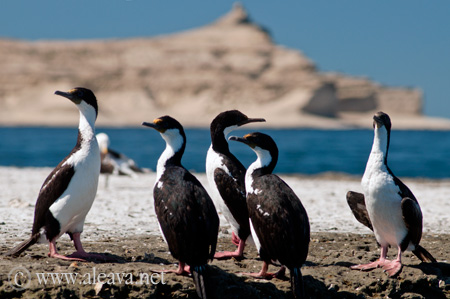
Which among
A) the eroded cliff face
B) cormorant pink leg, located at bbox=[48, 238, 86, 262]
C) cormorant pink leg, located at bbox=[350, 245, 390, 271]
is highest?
the eroded cliff face

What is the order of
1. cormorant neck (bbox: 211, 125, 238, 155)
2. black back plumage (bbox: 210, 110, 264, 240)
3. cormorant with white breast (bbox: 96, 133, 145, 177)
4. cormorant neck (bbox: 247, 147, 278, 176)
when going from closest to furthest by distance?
1. cormorant neck (bbox: 247, 147, 278, 176)
2. black back plumage (bbox: 210, 110, 264, 240)
3. cormorant neck (bbox: 211, 125, 238, 155)
4. cormorant with white breast (bbox: 96, 133, 145, 177)

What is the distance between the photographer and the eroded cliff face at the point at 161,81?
10056 centimetres

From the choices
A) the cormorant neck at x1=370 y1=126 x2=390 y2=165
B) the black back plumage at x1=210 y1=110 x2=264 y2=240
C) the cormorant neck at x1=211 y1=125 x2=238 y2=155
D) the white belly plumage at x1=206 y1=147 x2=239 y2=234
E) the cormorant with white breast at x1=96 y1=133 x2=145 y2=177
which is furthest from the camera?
the cormorant with white breast at x1=96 y1=133 x2=145 y2=177

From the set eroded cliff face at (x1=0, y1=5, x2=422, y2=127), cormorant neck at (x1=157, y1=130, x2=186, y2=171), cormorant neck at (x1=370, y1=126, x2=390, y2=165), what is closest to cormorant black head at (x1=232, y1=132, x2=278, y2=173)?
cormorant neck at (x1=157, y1=130, x2=186, y2=171)

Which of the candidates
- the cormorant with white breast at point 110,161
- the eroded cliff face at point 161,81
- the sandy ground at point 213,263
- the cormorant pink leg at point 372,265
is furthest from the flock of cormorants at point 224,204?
the eroded cliff face at point 161,81

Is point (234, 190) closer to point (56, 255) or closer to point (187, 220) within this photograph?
point (187, 220)

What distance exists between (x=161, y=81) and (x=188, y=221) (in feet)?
345

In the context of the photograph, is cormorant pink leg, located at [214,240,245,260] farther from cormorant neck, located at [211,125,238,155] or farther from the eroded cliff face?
the eroded cliff face

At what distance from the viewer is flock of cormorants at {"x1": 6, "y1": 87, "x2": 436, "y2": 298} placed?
556 centimetres

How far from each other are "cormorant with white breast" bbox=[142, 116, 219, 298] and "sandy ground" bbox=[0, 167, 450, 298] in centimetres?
23

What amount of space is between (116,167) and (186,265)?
9.88m

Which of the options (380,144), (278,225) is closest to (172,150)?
(278,225)

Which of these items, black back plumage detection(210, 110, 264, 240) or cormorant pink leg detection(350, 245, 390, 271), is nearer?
cormorant pink leg detection(350, 245, 390, 271)

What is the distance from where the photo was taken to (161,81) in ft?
359
